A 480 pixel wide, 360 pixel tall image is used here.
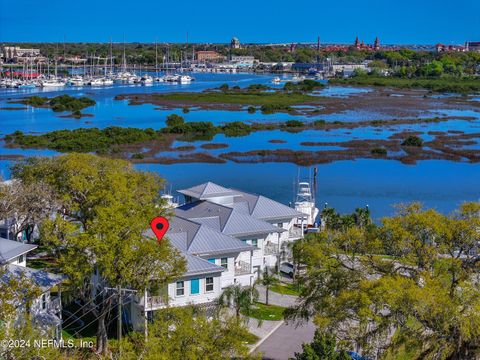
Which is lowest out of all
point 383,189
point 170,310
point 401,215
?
point 383,189

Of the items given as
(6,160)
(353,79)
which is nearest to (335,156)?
(6,160)

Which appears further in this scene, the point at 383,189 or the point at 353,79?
the point at 353,79

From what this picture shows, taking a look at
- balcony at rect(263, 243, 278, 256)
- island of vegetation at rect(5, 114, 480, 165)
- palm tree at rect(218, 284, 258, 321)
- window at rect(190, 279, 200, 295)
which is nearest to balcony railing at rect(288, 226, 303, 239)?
balcony at rect(263, 243, 278, 256)

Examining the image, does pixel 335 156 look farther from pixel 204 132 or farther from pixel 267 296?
pixel 267 296

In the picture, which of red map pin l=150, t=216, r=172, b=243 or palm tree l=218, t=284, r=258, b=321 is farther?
palm tree l=218, t=284, r=258, b=321

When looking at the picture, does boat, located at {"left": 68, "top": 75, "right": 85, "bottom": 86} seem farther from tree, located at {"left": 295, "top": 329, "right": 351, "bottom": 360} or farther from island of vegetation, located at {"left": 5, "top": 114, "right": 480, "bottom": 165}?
tree, located at {"left": 295, "top": 329, "right": 351, "bottom": 360}

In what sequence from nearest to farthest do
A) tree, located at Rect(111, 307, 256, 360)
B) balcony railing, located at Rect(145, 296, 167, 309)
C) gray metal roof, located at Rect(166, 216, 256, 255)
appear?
1. tree, located at Rect(111, 307, 256, 360)
2. balcony railing, located at Rect(145, 296, 167, 309)
3. gray metal roof, located at Rect(166, 216, 256, 255)
